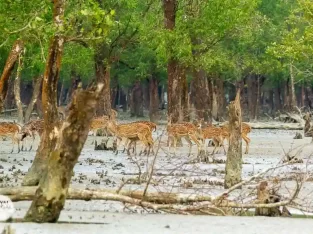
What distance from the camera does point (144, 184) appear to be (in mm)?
16453

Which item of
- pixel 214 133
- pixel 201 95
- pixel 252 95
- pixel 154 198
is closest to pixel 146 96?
pixel 252 95

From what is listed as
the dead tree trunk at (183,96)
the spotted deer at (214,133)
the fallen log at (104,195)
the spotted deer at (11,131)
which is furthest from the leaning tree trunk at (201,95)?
the fallen log at (104,195)

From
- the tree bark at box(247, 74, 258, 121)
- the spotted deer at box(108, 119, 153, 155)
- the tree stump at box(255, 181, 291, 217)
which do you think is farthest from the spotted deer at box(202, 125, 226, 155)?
the tree bark at box(247, 74, 258, 121)

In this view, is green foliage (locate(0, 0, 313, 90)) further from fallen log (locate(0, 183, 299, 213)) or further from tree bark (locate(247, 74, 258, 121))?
tree bark (locate(247, 74, 258, 121))

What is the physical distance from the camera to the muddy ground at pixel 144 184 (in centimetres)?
1130

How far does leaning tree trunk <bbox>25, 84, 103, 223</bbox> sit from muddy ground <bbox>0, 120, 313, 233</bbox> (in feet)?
0.92

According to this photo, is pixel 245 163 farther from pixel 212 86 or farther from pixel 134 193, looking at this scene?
pixel 212 86

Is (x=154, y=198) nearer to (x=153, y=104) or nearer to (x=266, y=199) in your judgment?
(x=266, y=199)

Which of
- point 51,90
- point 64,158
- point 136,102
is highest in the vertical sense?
point 51,90

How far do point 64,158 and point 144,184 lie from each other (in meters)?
5.50

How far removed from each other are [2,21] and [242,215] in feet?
20.1

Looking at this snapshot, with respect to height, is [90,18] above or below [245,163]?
above

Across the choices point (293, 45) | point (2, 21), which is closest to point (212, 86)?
point (293, 45)

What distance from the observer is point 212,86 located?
56.5 m
